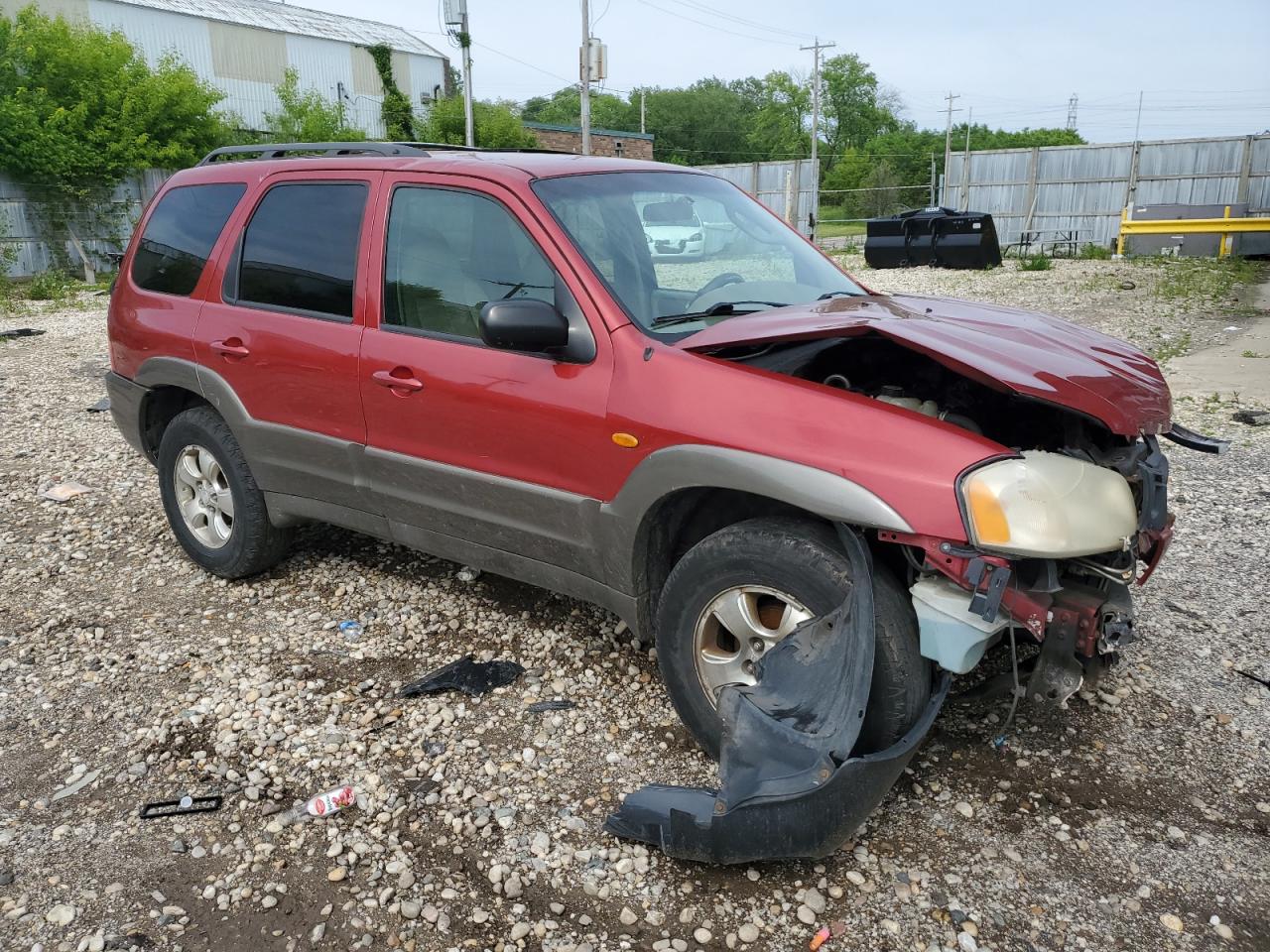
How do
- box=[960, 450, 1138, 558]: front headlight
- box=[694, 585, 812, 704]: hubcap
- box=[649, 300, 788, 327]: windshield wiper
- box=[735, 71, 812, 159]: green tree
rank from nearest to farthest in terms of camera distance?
1. box=[960, 450, 1138, 558]: front headlight
2. box=[694, 585, 812, 704]: hubcap
3. box=[649, 300, 788, 327]: windshield wiper
4. box=[735, 71, 812, 159]: green tree

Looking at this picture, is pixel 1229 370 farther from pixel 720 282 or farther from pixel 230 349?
pixel 230 349

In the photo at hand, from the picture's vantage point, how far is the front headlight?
8.63 feet

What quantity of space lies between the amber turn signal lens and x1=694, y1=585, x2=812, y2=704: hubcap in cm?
58

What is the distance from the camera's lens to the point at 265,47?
136 feet

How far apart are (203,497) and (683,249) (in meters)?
2.87

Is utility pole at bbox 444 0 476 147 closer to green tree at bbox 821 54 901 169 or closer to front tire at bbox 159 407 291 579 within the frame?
front tire at bbox 159 407 291 579

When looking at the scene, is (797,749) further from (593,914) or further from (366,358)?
(366,358)

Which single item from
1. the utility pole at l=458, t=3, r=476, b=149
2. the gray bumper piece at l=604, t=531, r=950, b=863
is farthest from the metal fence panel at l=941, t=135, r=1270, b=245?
the gray bumper piece at l=604, t=531, r=950, b=863

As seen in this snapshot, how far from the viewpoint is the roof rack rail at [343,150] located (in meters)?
4.30

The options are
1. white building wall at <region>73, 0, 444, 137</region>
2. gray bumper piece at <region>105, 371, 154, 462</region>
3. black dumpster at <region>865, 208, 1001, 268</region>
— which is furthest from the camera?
white building wall at <region>73, 0, 444, 137</region>

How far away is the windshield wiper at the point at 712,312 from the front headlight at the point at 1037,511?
1.23m

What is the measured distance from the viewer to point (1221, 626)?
4312 mm

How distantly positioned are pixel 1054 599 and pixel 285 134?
4162 cm

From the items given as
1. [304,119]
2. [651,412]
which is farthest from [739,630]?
[304,119]
